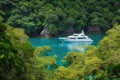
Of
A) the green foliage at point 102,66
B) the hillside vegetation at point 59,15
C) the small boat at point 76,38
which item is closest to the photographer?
the green foliage at point 102,66

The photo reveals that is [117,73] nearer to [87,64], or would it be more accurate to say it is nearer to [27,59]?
[87,64]

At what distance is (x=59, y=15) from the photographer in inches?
2169

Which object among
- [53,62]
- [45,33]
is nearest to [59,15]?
[45,33]

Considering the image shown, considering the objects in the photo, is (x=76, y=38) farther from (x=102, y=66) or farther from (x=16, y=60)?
(x=16, y=60)

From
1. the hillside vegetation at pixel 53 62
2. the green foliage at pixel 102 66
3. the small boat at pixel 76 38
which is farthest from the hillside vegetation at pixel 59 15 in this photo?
the green foliage at pixel 102 66

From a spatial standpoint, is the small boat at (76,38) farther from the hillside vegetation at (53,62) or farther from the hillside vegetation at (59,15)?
the hillside vegetation at (53,62)

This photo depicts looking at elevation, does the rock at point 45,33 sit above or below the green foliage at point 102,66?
below

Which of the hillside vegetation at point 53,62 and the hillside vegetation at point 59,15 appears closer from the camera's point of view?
the hillside vegetation at point 53,62

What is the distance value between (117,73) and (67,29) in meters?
43.1

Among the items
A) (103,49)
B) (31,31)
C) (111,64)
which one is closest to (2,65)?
(111,64)

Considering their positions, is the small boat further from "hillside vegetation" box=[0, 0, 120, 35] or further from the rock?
the rock

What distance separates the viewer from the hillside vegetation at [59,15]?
54.5m

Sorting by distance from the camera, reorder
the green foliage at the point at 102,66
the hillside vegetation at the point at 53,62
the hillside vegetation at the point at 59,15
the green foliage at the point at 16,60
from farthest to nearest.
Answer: the hillside vegetation at the point at 59,15, the green foliage at the point at 102,66, the hillside vegetation at the point at 53,62, the green foliage at the point at 16,60

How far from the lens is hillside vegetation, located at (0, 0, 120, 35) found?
54500 millimetres
